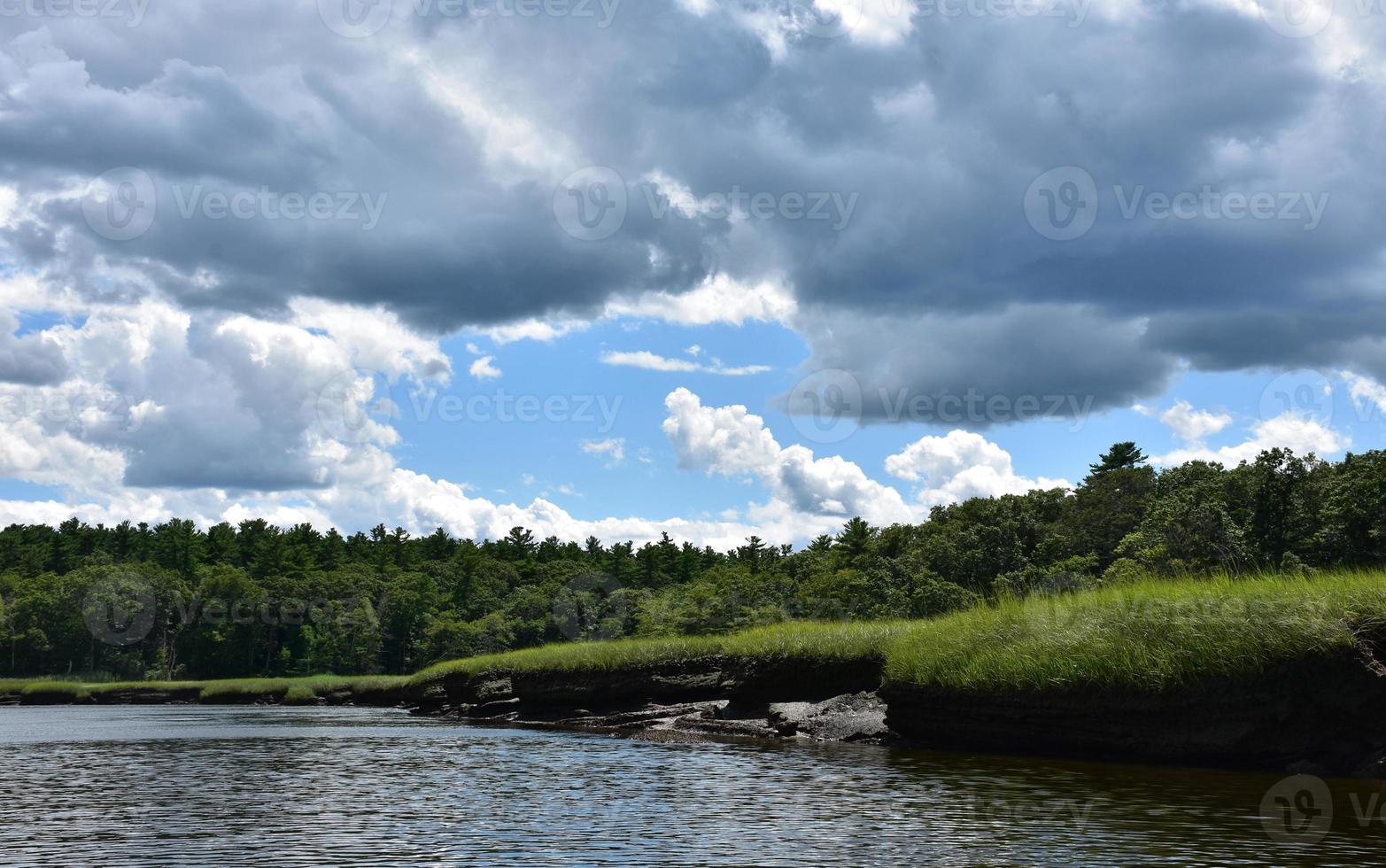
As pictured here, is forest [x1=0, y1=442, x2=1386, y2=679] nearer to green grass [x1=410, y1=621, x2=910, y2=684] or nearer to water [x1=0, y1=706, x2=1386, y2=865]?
green grass [x1=410, y1=621, x2=910, y2=684]

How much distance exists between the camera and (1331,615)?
21188 millimetres

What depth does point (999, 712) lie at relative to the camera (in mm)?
26328

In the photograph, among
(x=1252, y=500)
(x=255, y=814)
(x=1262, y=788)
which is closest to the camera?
(x=255, y=814)

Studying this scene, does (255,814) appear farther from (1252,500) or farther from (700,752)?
(1252,500)

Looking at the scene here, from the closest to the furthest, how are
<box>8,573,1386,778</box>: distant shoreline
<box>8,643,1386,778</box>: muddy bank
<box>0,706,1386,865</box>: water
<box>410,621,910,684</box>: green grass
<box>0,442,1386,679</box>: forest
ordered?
1. <box>0,706,1386,865</box>: water
2. <box>8,643,1386,778</box>: muddy bank
3. <box>8,573,1386,778</box>: distant shoreline
4. <box>410,621,910,684</box>: green grass
5. <box>0,442,1386,679</box>: forest

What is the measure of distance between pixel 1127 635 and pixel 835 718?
1088cm

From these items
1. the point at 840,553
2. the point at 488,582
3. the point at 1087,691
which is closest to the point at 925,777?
the point at 1087,691

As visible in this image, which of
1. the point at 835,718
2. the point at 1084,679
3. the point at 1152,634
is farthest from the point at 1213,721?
the point at 835,718

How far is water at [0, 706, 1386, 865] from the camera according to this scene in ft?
44.8

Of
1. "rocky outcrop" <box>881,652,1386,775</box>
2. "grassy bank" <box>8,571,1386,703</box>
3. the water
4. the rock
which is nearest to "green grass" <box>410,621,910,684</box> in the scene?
"grassy bank" <box>8,571,1386,703</box>

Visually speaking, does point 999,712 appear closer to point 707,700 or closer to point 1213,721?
point 1213,721

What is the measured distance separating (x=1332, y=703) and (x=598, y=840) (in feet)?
52.8

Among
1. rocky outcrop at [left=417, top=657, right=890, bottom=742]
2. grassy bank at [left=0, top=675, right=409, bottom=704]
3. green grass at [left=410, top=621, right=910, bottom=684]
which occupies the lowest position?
grassy bank at [left=0, top=675, right=409, bottom=704]

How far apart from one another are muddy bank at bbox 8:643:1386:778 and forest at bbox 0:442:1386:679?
562 centimetres
